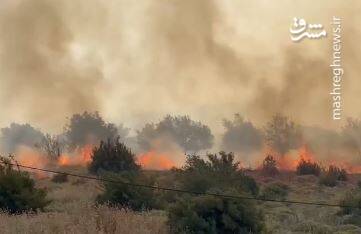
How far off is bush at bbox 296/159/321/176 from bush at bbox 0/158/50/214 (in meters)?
28.2

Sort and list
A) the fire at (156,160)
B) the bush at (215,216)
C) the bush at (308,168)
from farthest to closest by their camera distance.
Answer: the fire at (156,160) → the bush at (308,168) → the bush at (215,216)

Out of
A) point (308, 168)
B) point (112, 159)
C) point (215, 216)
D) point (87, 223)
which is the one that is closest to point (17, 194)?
point (87, 223)

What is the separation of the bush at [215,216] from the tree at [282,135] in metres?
46.5

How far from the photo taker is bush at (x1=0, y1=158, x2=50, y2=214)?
1562 cm

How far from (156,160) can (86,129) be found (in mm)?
12725

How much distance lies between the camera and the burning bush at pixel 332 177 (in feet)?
110

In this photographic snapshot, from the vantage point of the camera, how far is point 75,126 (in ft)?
213

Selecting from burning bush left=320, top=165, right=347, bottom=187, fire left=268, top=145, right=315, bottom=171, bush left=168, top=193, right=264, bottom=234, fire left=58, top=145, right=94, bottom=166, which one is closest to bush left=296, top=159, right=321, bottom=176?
fire left=268, top=145, right=315, bottom=171

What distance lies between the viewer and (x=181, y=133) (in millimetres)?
72312

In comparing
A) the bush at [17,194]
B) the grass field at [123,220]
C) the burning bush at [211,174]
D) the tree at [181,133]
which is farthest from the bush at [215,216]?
the tree at [181,133]

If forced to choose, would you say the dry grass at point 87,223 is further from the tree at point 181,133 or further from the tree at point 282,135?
the tree at point 181,133

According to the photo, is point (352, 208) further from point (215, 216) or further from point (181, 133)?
point (181, 133)

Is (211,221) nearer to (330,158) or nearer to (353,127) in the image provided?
(330,158)

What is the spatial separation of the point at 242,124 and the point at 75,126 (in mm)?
20470
